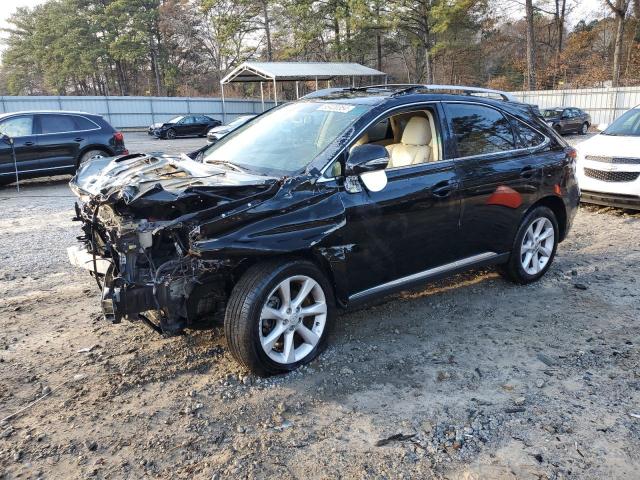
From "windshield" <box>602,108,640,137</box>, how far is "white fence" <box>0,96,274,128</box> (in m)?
30.5

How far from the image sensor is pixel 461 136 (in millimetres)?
4387

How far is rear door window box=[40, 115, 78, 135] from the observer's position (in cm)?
1112

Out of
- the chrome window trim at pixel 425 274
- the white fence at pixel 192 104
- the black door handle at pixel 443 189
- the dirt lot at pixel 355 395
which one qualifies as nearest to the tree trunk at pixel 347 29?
the white fence at pixel 192 104

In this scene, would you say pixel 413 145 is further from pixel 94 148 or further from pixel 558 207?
pixel 94 148

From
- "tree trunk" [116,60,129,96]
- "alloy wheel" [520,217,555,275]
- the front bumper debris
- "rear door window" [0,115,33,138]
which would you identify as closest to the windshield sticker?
the front bumper debris

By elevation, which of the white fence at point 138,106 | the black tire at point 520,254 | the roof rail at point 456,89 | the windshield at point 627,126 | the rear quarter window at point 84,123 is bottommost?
the black tire at point 520,254

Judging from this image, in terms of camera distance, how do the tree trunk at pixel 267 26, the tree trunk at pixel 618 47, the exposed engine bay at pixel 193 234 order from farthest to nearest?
1. the tree trunk at pixel 267 26
2. the tree trunk at pixel 618 47
3. the exposed engine bay at pixel 193 234

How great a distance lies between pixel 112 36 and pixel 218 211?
49.6 metres

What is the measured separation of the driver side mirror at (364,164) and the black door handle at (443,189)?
62cm

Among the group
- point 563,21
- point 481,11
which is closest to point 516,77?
point 563,21

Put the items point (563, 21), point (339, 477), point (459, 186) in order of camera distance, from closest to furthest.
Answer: point (339, 477) < point (459, 186) < point (563, 21)

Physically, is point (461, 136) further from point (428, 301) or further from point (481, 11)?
point (481, 11)

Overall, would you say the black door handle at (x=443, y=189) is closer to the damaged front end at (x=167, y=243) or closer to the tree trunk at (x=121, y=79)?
the damaged front end at (x=167, y=243)

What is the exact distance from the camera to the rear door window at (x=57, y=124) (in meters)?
11.1
